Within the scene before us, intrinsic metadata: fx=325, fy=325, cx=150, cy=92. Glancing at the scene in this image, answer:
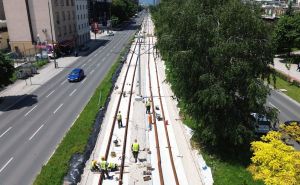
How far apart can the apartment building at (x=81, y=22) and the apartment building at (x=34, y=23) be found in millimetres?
12019

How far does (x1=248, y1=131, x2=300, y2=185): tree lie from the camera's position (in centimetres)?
1567

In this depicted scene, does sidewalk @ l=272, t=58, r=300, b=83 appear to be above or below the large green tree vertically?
below

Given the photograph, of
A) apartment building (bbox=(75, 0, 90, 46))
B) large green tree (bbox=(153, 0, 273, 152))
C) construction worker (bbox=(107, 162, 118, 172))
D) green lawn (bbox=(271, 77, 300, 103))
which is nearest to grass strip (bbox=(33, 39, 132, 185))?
construction worker (bbox=(107, 162, 118, 172))

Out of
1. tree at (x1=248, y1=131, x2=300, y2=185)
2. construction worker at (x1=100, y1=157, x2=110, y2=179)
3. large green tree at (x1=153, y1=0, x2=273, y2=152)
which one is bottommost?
construction worker at (x1=100, y1=157, x2=110, y2=179)

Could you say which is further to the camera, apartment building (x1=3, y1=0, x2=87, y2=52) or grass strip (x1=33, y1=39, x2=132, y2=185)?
apartment building (x1=3, y1=0, x2=87, y2=52)

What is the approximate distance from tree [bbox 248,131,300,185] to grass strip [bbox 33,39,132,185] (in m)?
12.9

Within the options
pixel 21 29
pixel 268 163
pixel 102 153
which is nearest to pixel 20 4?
pixel 21 29

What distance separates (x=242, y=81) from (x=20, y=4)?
2425 inches

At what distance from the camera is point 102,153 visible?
26.7 meters

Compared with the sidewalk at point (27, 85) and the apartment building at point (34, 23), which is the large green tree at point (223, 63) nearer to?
the sidewalk at point (27, 85)

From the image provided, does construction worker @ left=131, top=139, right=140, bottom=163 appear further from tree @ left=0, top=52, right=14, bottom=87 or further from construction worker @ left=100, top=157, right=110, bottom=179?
tree @ left=0, top=52, right=14, bottom=87

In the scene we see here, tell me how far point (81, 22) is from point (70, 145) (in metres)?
71.1

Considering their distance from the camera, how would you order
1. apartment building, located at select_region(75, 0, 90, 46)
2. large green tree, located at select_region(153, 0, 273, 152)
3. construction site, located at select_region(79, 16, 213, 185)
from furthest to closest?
apartment building, located at select_region(75, 0, 90, 46), large green tree, located at select_region(153, 0, 273, 152), construction site, located at select_region(79, 16, 213, 185)

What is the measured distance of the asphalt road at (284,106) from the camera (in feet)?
119
